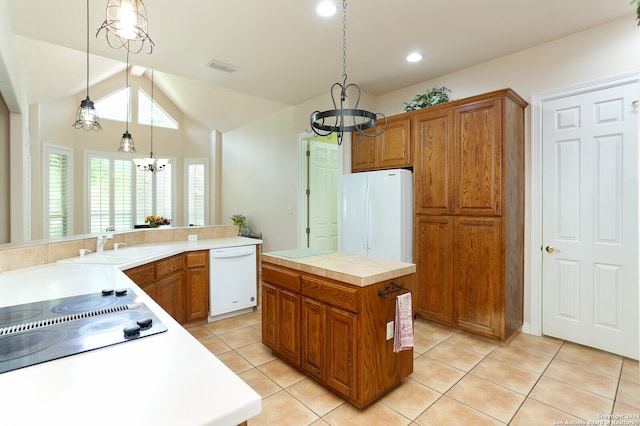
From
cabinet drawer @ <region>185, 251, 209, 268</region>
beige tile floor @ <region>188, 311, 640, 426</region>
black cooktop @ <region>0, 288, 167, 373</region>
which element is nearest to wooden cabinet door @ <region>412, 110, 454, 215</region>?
beige tile floor @ <region>188, 311, 640, 426</region>

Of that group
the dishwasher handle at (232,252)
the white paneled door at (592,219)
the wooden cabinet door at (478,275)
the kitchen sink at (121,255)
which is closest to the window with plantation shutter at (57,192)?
the kitchen sink at (121,255)

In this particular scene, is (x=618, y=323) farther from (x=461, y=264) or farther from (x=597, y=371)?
(x=461, y=264)

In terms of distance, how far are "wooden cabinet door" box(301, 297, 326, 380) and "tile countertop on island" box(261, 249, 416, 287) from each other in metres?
0.25

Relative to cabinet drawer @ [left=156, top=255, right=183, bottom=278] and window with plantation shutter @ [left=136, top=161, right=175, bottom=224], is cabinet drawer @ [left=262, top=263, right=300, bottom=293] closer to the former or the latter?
cabinet drawer @ [left=156, top=255, right=183, bottom=278]

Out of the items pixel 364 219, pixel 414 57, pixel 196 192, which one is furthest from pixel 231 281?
pixel 196 192

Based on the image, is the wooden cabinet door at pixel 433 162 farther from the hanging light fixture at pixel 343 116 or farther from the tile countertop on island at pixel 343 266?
the tile countertop on island at pixel 343 266

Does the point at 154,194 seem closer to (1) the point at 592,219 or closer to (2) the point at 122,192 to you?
(2) the point at 122,192

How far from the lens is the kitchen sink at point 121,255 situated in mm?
2490

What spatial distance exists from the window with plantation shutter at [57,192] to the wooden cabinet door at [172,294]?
4.09 meters

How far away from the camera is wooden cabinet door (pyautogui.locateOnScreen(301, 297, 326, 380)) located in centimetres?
223

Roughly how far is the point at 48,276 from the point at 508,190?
363 centimetres

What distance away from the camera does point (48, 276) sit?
2012mm

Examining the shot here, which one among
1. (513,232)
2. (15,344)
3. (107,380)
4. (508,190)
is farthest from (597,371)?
(15,344)

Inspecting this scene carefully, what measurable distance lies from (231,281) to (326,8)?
2.87 metres
